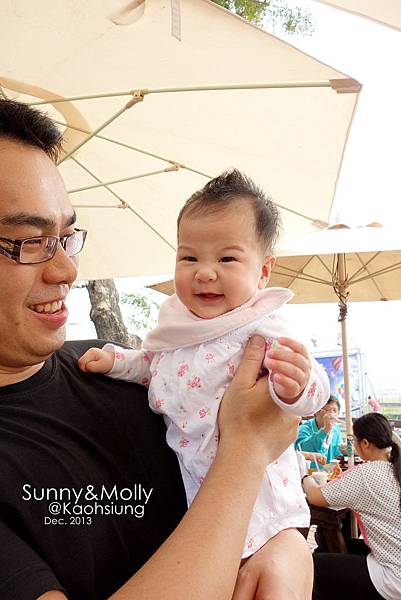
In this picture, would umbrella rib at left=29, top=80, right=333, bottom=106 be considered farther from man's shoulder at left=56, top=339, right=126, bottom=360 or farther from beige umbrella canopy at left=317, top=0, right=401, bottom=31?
man's shoulder at left=56, top=339, right=126, bottom=360

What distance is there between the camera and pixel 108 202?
487 centimetres

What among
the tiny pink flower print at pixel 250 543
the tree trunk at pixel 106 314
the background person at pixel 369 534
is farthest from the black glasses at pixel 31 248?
the tree trunk at pixel 106 314

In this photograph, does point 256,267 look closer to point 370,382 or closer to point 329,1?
point 329,1

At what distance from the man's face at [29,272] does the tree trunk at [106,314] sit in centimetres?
733

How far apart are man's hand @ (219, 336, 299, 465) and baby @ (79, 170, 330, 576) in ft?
0.12

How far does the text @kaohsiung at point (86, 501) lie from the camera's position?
4.36 ft

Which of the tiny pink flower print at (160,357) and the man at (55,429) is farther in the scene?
the tiny pink flower print at (160,357)

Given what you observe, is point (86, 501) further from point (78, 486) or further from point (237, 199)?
point (237, 199)

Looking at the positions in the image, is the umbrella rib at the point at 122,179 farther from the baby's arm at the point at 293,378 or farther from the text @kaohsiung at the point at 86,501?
the text @kaohsiung at the point at 86,501

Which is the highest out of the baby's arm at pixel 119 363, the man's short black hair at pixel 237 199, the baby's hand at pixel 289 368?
the man's short black hair at pixel 237 199

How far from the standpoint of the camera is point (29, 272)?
1.48m

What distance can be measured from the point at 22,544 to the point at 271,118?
3142mm

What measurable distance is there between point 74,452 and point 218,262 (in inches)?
28.0

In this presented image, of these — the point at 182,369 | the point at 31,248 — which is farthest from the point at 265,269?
the point at 31,248
